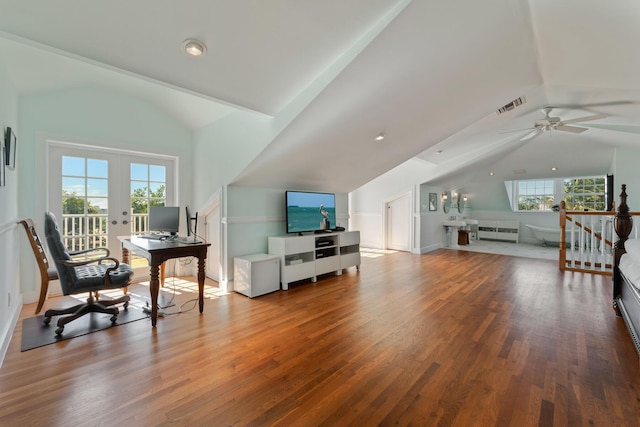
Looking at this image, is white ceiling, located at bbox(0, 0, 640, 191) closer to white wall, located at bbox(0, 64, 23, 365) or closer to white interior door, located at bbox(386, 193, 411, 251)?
white wall, located at bbox(0, 64, 23, 365)

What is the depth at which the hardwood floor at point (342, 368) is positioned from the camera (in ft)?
5.04

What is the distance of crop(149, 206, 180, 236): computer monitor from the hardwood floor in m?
1.05

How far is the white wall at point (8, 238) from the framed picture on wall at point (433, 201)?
7710 millimetres

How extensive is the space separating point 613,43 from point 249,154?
340 centimetres

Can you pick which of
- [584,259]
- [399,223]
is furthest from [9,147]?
[584,259]

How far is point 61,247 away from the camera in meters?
2.49

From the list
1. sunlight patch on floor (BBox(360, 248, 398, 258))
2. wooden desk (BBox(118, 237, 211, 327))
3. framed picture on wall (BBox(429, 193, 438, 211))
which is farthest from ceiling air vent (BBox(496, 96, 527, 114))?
wooden desk (BBox(118, 237, 211, 327))

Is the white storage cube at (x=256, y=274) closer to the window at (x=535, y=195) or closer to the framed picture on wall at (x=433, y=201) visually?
the framed picture on wall at (x=433, y=201)

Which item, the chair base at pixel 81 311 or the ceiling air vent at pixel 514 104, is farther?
the ceiling air vent at pixel 514 104

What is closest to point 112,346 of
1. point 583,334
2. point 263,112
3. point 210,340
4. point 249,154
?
point 210,340

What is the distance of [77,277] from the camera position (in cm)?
254

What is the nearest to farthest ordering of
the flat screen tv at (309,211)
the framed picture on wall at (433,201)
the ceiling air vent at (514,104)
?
the ceiling air vent at (514,104), the flat screen tv at (309,211), the framed picture on wall at (433,201)

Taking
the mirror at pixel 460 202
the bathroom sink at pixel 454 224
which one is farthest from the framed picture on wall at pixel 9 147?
the mirror at pixel 460 202

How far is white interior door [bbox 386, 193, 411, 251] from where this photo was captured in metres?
7.21
